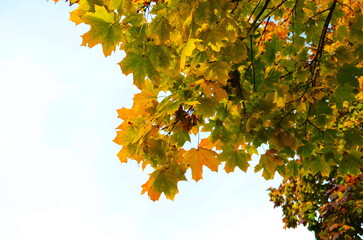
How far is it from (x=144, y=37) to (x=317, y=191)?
10.4 m

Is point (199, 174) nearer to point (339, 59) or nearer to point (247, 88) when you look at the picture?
point (247, 88)

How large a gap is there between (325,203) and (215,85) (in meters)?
9.57

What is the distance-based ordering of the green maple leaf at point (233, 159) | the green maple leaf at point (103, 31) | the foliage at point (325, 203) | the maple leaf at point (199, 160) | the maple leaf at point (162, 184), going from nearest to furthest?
the green maple leaf at point (103, 31) → the maple leaf at point (162, 184) → the maple leaf at point (199, 160) → the green maple leaf at point (233, 159) → the foliage at point (325, 203)

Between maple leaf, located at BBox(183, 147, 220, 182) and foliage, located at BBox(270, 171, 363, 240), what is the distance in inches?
223

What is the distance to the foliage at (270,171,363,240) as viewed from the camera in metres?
7.17

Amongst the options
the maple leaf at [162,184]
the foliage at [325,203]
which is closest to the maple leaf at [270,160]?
the maple leaf at [162,184]

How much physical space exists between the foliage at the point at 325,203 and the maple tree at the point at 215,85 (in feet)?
14.8

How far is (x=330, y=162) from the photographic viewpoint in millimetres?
3336

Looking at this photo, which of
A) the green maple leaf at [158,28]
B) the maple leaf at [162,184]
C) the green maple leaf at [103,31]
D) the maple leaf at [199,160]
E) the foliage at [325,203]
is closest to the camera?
the green maple leaf at [103,31]

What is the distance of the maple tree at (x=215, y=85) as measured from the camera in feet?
6.74

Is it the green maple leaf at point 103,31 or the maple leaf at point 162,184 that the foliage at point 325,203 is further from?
the green maple leaf at point 103,31

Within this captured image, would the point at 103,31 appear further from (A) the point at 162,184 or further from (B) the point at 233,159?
(B) the point at 233,159

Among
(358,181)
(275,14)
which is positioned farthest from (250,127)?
(358,181)

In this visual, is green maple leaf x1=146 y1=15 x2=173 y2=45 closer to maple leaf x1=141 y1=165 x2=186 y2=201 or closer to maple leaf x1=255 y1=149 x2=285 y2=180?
maple leaf x1=141 y1=165 x2=186 y2=201
